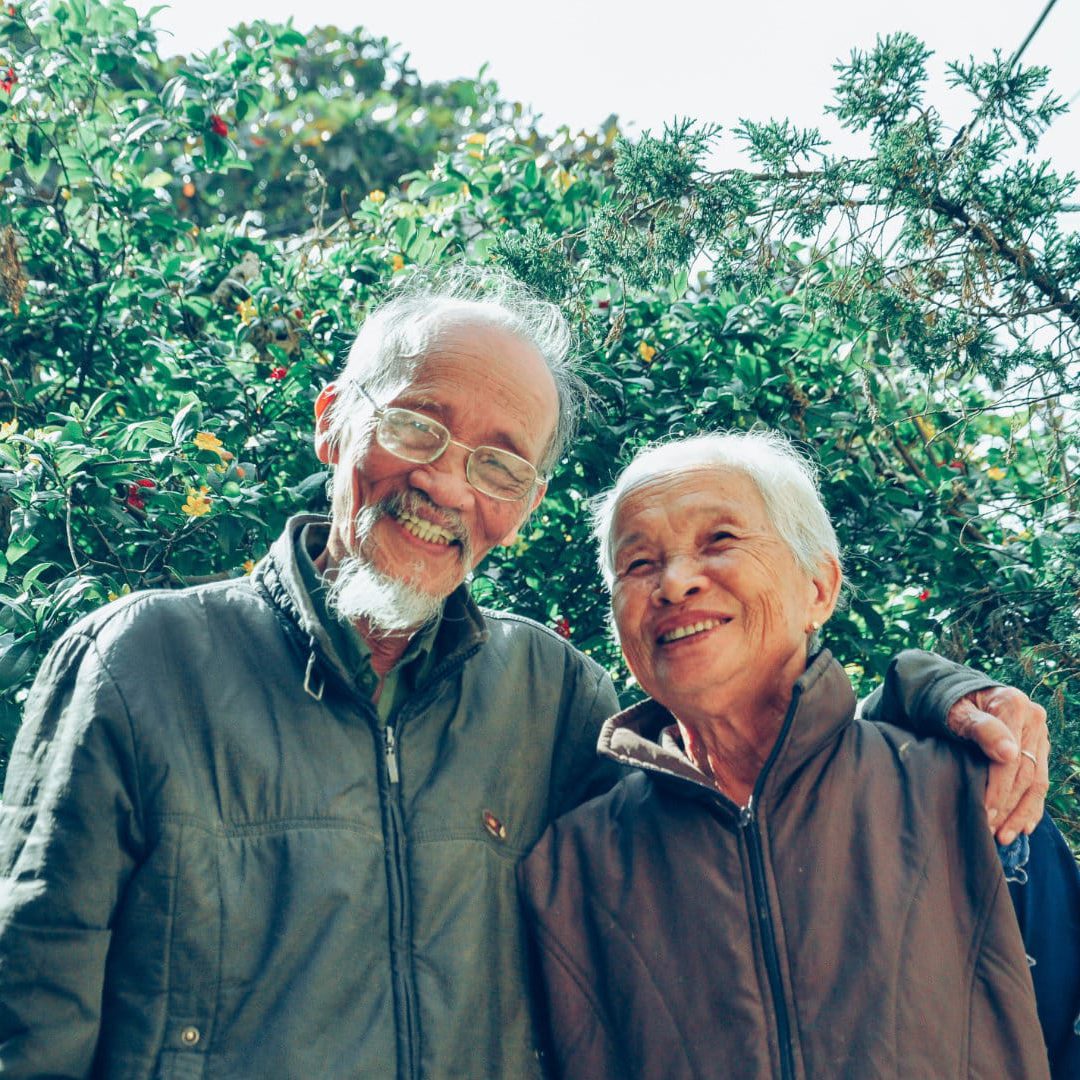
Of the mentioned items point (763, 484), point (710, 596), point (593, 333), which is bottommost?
point (710, 596)

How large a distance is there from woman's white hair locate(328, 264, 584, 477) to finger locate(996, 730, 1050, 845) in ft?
3.47

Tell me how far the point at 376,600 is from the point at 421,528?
6.8 inches

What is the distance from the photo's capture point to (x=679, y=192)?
262cm

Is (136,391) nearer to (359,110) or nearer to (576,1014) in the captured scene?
(576,1014)

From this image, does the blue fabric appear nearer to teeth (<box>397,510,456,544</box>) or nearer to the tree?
Answer: the tree

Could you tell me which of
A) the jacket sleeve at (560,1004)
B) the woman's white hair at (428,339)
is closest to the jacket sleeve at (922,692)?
the jacket sleeve at (560,1004)

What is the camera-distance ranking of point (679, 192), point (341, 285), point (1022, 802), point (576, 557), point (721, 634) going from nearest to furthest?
point (1022, 802)
point (721, 634)
point (679, 192)
point (576, 557)
point (341, 285)

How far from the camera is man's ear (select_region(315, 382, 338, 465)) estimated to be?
92.0 inches

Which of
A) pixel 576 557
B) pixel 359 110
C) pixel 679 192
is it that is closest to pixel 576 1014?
pixel 576 557

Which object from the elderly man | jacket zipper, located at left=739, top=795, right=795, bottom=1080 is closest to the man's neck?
the elderly man

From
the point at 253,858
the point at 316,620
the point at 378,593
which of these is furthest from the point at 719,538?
the point at 253,858

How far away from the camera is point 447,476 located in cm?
213

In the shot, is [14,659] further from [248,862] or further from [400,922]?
[400,922]

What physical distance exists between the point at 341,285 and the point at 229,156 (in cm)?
51
